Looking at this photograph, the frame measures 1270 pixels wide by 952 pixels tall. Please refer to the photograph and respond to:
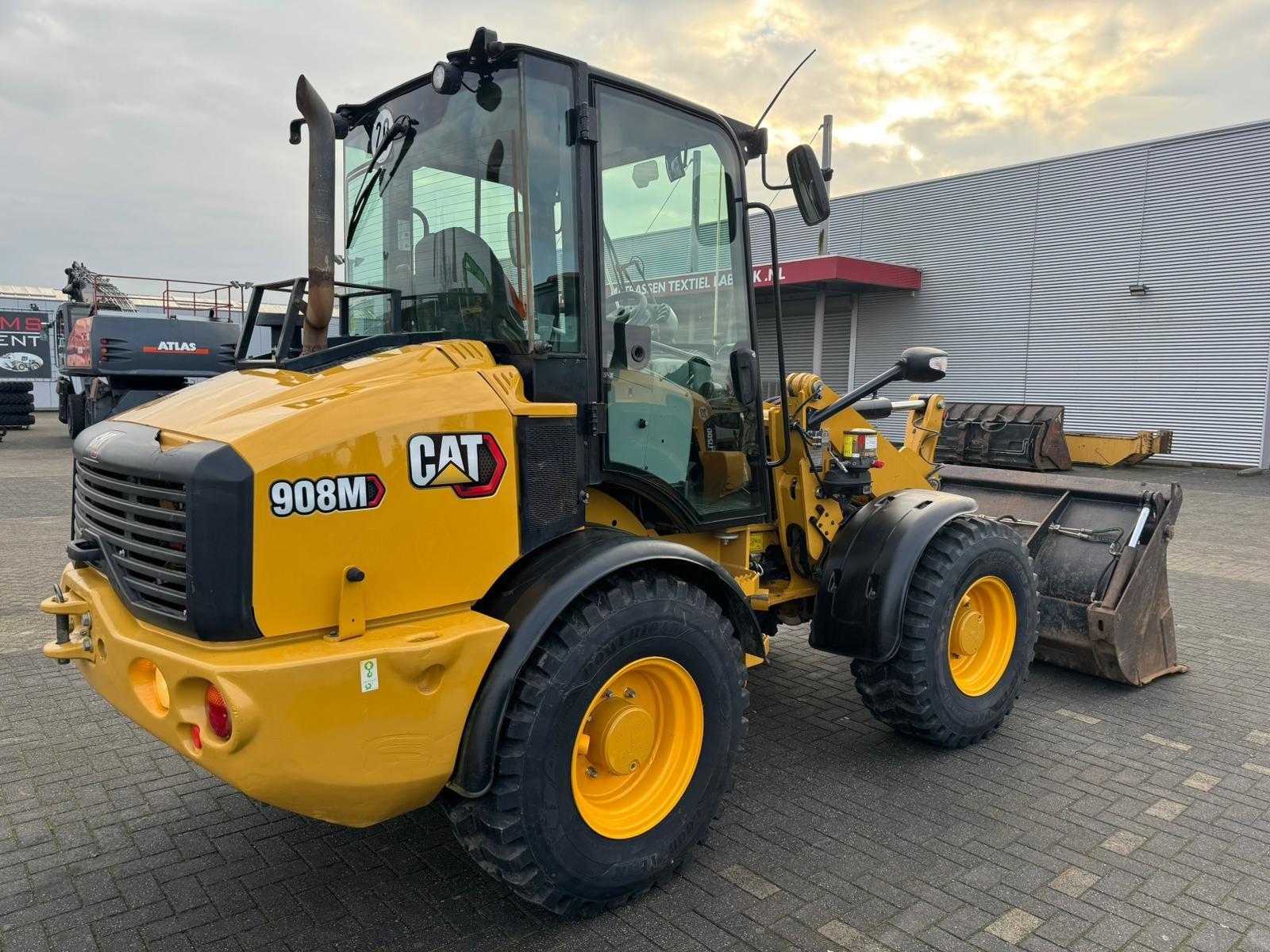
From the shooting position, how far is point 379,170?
3.38 meters

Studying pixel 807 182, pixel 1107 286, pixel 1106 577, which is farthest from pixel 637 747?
pixel 1107 286

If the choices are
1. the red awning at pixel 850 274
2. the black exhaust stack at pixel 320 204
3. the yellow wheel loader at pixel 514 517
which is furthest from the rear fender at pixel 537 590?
the red awning at pixel 850 274

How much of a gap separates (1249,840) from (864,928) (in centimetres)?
170

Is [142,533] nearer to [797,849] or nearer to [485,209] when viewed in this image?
[485,209]

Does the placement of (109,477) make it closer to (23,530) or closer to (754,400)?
(754,400)

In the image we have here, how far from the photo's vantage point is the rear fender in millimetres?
2473

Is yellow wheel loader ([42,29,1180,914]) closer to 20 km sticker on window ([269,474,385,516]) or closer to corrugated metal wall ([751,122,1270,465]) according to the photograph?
20 km sticker on window ([269,474,385,516])

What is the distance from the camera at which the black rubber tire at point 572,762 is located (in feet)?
8.27

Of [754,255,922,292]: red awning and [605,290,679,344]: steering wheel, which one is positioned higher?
[754,255,922,292]: red awning

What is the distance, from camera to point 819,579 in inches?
162

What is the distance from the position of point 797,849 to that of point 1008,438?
45.8 feet

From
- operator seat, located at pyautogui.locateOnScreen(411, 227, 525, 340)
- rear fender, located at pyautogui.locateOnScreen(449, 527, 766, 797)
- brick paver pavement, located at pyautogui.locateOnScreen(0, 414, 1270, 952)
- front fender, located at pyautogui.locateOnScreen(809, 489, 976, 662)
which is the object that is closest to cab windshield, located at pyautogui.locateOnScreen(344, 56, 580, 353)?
operator seat, located at pyautogui.locateOnScreen(411, 227, 525, 340)

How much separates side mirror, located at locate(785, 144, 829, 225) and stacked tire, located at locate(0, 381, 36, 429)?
24.3 meters

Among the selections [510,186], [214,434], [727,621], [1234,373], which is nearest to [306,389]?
[214,434]
